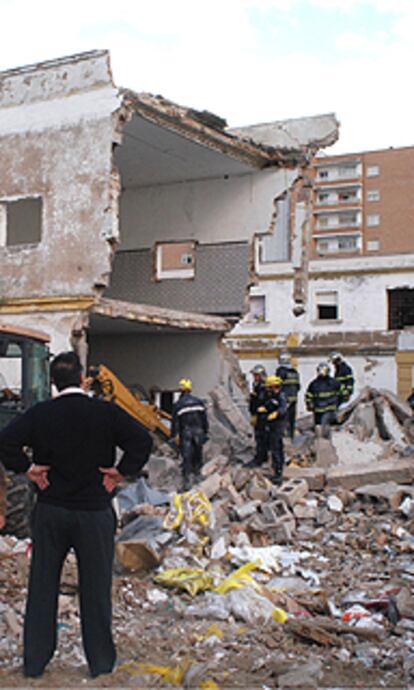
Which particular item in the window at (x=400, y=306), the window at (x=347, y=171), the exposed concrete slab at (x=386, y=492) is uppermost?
the window at (x=347, y=171)

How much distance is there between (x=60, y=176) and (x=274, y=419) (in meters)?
5.80

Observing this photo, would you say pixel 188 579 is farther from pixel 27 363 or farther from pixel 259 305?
pixel 259 305

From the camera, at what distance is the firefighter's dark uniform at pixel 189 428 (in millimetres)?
12422

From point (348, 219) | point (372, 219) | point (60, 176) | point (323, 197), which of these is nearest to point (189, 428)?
point (60, 176)

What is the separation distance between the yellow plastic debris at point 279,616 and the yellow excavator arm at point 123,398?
754 centimetres

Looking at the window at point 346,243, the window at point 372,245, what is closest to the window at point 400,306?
the window at point 372,245

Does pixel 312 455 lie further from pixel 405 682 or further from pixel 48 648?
pixel 48 648

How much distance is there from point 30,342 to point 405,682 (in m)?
5.75

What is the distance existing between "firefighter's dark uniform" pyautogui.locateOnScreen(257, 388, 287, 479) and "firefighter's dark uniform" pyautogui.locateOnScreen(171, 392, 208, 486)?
0.96 m

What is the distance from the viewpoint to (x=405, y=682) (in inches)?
198

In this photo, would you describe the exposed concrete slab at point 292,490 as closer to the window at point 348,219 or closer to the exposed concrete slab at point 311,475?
the exposed concrete slab at point 311,475

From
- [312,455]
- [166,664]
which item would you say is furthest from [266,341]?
[166,664]

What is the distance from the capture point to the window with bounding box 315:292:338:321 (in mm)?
31844

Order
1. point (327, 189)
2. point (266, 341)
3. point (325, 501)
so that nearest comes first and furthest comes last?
point (325, 501)
point (266, 341)
point (327, 189)
